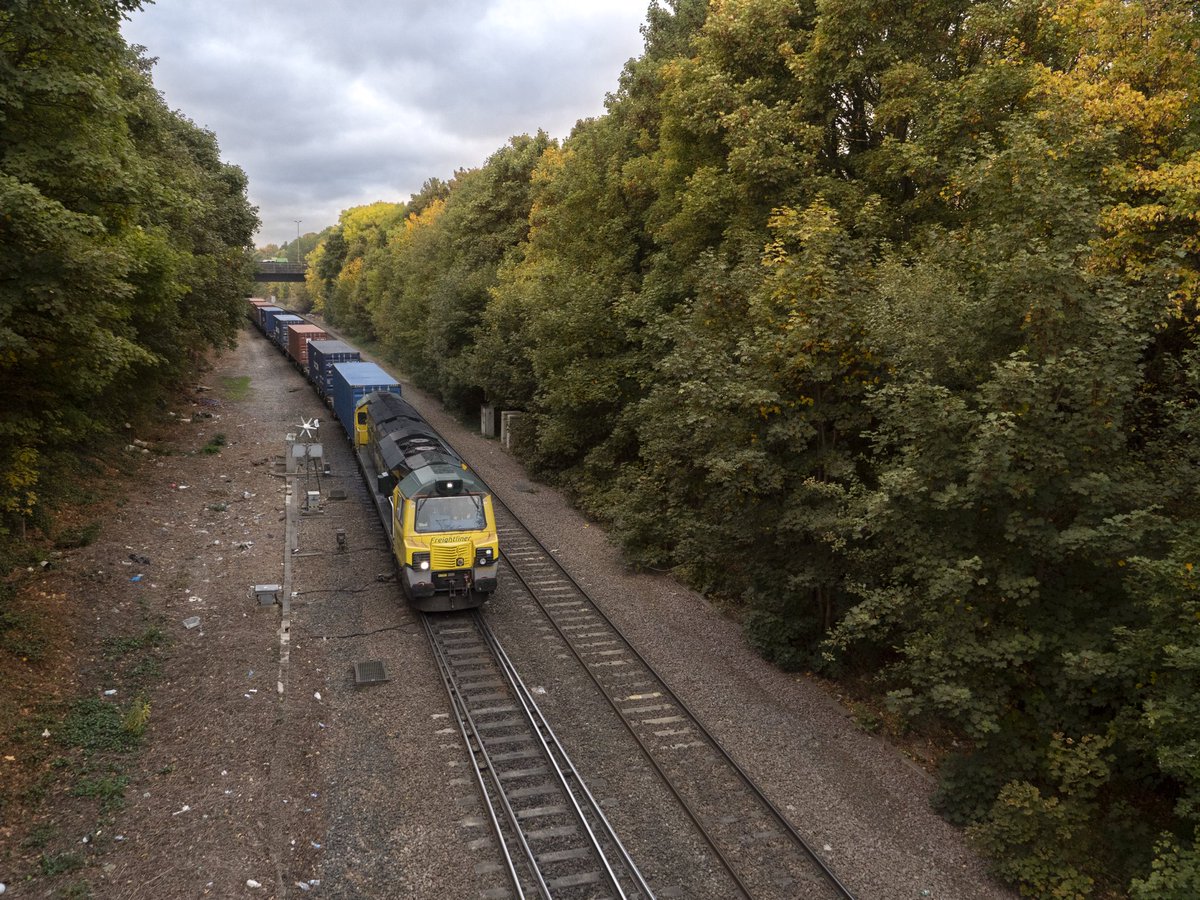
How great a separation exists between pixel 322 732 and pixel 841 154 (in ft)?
53.2

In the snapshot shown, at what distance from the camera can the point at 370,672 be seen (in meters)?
12.5

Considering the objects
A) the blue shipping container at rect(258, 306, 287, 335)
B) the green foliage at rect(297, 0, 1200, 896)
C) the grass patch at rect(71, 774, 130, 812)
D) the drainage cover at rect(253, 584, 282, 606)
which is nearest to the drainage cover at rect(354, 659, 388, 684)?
the drainage cover at rect(253, 584, 282, 606)

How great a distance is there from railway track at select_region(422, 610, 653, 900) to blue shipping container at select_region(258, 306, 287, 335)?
53.4 meters

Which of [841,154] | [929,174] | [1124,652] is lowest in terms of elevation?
[1124,652]

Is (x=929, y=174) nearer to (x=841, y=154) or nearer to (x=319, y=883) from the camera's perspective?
(x=841, y=154)

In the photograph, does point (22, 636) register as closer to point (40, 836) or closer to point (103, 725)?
point (103, 725)

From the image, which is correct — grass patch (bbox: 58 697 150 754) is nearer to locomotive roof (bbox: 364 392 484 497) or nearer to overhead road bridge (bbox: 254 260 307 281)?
locomotive roof (bbox: 364 392 484 497)

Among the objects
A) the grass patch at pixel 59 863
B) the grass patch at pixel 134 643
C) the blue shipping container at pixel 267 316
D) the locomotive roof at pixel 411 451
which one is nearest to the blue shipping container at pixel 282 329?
the blue shipping container at pixel 267 316

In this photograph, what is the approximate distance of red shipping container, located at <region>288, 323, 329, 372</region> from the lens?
42.2 m

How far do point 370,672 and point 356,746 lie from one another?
2057mm

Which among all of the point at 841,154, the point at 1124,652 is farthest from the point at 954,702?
the point at 841,154

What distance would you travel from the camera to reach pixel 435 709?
37.9 feet

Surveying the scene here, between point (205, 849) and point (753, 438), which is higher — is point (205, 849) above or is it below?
below

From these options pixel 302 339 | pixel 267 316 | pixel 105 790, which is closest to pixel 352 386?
pixel 105 790
